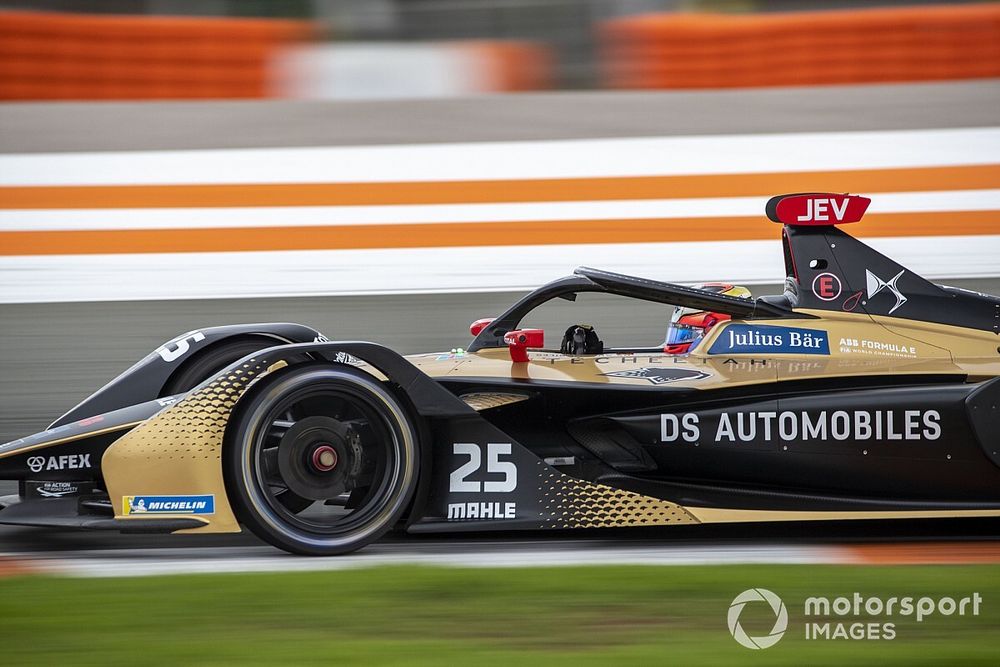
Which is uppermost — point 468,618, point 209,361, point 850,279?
point 850,279

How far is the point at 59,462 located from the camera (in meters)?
4.32

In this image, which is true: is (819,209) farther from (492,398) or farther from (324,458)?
(324,458)

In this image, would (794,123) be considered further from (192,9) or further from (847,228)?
(192,9)

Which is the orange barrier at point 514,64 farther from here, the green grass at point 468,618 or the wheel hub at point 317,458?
the green grass at point 468,618

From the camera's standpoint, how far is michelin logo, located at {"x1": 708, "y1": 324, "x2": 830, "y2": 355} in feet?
15.3

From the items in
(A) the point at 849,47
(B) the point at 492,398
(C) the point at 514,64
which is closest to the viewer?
(B) the point at 492,398

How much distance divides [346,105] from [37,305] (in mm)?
2585

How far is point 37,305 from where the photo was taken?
7.13m

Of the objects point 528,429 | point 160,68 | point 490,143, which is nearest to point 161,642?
point 528,429

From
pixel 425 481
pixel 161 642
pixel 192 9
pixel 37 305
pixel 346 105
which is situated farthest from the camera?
pixel 192 9

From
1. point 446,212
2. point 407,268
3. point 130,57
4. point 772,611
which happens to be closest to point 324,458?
point 772,611

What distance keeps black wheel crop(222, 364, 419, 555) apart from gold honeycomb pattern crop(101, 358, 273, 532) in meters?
0.05

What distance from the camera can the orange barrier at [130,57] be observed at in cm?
866

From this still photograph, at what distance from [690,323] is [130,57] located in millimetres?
5422
